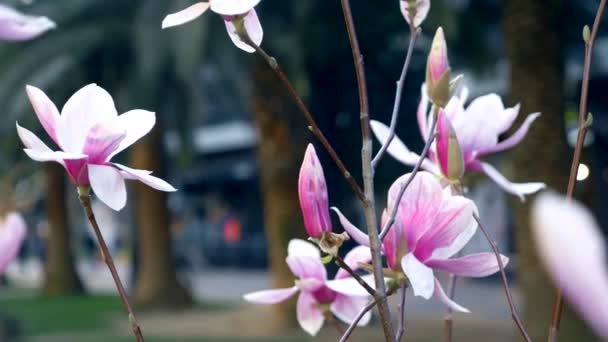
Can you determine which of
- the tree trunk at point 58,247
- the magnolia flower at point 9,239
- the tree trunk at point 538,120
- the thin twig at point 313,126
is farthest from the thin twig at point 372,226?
the tree trunk at point 58,247

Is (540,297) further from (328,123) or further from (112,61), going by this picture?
(112,61)

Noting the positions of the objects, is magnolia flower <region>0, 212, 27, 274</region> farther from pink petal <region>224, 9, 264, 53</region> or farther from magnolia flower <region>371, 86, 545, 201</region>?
magnolia flower <region>371, 86, 545, 201</region>

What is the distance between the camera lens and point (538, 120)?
6117mm

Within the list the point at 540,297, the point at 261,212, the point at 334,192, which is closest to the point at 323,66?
the point at 334,192

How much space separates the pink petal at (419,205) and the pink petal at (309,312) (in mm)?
317

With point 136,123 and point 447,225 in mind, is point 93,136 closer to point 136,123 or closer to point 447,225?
point 136,123

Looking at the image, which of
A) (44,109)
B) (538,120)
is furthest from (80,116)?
(538,120)

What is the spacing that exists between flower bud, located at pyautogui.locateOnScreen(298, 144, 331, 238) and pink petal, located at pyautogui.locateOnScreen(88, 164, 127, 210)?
0.56 ft

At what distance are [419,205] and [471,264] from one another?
77 mm

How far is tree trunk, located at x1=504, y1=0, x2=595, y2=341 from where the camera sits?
596 cm

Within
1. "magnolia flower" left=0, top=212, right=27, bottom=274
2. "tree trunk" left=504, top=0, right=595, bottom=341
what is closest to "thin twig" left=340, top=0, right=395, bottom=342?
"magnolia flower" left=0, top=212, right=27, bottom=274

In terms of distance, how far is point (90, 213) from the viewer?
2.89 ft

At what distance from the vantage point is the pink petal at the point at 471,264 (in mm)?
854

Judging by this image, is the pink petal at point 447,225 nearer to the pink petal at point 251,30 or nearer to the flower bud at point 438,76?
the flower bud at point 438,76
